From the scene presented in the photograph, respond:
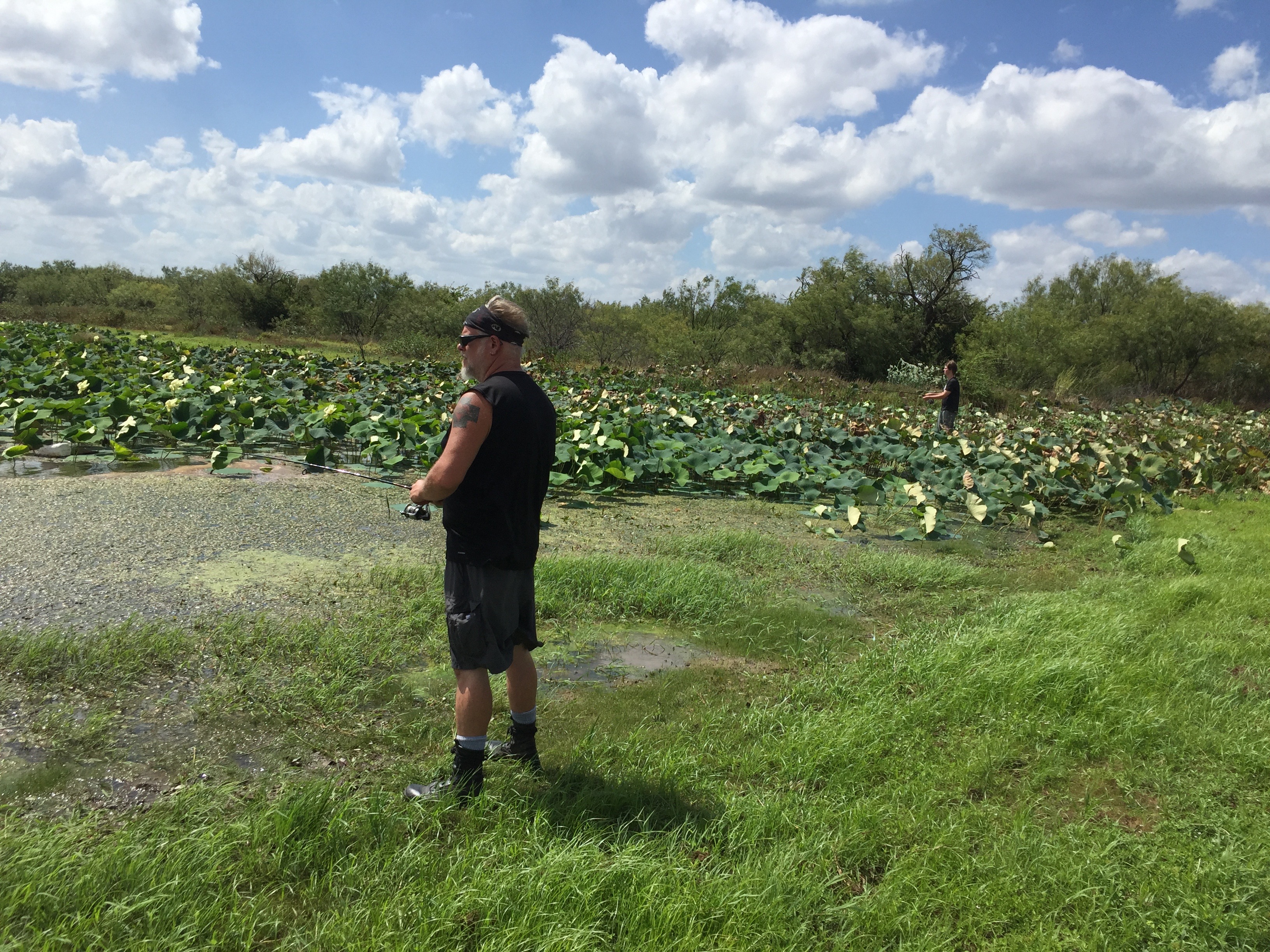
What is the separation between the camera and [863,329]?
1233 inches

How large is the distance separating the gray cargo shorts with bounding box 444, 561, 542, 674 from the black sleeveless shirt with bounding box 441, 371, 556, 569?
0.04 m

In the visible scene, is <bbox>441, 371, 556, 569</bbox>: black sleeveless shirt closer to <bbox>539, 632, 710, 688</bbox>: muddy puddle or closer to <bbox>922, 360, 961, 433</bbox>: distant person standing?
<bbox>539, 632, 710, 688</bbox>: muddy puddle

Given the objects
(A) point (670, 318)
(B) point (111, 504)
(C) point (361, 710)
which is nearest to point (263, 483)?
(B) point (111, 504)

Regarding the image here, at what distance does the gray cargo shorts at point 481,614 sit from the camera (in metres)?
2.54

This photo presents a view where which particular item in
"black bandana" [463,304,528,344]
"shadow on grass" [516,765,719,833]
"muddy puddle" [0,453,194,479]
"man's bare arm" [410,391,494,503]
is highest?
"black bandana" [463,304,528,344]

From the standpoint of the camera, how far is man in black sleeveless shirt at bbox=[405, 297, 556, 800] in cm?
251

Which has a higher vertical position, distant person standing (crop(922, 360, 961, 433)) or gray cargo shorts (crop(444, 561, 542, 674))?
distant person standing (crop(922, 360, 961, 433))

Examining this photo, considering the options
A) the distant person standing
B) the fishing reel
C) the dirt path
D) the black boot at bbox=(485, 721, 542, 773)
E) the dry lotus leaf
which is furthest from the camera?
the distant person standing

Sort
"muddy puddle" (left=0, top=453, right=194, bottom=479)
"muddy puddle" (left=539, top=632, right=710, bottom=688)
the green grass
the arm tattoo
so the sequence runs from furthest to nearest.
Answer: "muddy puddle" (left=0, top=453, right=194, bottom=479), "muddy puddle" (left=539, top=632, right=710, bottom=688), the arm tattoo, the green grass

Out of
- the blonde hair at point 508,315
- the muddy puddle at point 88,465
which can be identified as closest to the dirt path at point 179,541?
the muddy puddle at point 88,465

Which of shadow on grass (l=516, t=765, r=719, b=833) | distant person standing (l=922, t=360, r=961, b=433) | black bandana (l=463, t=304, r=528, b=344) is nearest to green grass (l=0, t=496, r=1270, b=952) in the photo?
shadow on grass (l=516, t=765, r=719, b=833)

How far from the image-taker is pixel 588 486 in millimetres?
7992

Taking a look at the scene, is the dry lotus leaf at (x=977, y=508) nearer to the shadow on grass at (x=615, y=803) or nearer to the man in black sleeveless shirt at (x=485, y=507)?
the shadow on grass at (x=615, y=803)

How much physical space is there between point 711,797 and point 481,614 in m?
1.04
